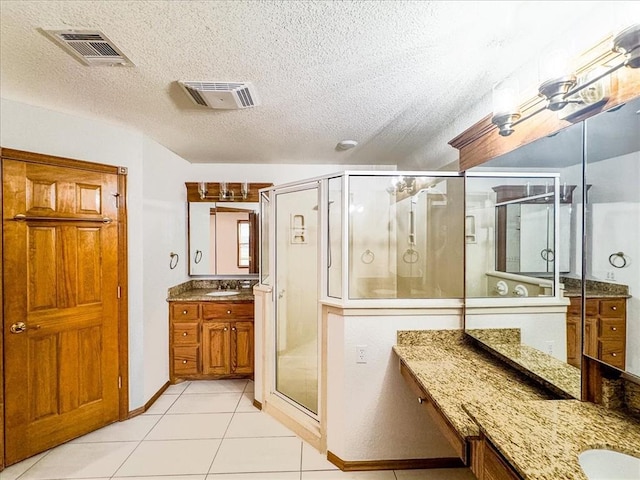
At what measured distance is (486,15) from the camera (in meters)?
1.30

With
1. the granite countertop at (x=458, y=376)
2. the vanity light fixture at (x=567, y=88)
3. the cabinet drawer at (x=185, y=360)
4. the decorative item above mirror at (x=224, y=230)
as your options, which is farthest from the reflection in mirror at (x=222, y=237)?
the vanity light fixture at (x=567, y=88)

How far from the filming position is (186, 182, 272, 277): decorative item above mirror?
3.83m

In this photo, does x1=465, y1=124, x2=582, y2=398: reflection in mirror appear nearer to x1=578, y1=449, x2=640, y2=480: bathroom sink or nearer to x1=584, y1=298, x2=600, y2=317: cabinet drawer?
x1=584, y1=298, x2=600, y2=317: cabinet drawer

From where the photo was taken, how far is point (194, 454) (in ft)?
7.34

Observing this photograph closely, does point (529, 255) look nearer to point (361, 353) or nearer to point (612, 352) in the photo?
point (612, 352)

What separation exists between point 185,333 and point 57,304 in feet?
4.12

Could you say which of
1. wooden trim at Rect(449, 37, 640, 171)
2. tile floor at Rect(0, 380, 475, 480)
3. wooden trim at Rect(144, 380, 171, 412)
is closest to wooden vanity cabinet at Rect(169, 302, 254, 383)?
wooden trim at Rect(144, 380, 171, 412)

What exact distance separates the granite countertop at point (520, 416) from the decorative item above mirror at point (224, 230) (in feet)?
8.19

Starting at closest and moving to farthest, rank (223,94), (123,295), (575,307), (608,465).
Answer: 1. (608,465)
2. (575,307)
3. (223,94)
4. (123,295)

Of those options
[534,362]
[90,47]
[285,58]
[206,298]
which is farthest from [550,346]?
[206,298]

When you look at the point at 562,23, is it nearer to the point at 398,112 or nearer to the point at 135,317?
the point at 398,112

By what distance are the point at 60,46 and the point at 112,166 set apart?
117 centimetres

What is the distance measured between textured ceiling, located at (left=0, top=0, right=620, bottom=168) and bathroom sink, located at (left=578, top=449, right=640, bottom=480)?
164 centimetres

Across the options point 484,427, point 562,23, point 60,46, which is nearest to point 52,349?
point 60,46
